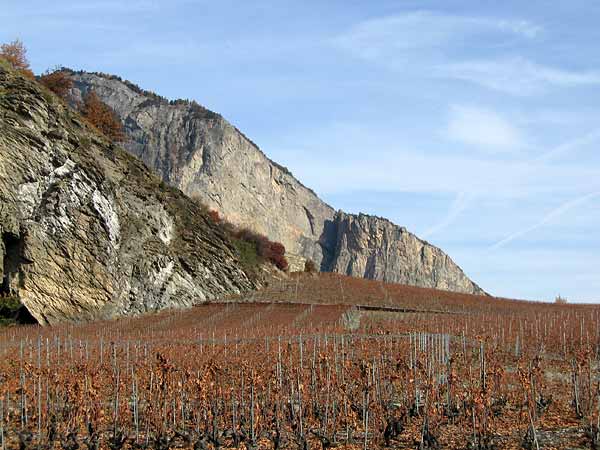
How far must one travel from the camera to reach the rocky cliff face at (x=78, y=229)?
140 ft

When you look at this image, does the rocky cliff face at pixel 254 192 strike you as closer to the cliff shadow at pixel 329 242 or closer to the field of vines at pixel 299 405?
the cliff shadow at pixel 329 242

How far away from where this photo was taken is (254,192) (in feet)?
366

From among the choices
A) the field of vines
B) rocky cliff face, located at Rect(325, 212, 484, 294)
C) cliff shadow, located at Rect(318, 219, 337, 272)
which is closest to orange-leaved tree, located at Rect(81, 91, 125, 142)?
the field of vines

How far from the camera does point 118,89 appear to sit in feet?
394

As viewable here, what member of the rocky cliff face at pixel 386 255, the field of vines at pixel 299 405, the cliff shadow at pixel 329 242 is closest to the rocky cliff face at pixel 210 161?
the cliff shadow at pixel 329 242

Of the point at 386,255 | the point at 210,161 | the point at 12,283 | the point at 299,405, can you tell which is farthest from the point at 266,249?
the point at 299,405

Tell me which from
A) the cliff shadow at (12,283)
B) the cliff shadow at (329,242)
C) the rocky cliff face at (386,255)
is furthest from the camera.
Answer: the cliff shadow at (329,242)

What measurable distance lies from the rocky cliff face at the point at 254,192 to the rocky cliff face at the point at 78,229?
50298 mm

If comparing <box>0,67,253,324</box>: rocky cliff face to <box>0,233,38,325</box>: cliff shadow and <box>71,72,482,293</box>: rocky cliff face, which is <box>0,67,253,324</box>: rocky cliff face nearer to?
<box>0,233,38,325</box>: cliff shadow

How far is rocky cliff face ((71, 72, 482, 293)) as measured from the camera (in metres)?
107

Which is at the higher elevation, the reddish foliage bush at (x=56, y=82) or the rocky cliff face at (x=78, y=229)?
the reddish foliage bush at (x=56, y=82)

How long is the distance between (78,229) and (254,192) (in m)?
67.2

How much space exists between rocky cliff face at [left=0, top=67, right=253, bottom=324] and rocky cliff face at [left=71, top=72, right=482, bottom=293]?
50298 millimetres

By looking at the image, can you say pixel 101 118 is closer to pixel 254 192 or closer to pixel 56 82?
pixel 56 82
